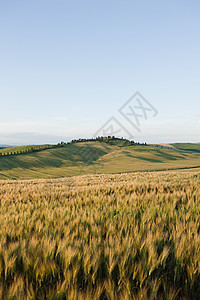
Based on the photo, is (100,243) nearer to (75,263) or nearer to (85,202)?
(75,263)

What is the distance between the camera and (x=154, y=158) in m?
64.8

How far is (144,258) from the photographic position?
5.86 ft

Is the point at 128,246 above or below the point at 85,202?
above

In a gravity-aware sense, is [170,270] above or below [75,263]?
below

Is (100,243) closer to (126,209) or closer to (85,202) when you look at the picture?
(126,209)

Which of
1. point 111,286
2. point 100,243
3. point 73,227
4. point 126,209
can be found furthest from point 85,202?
point 111,286

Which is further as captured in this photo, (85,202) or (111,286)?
(85,202)

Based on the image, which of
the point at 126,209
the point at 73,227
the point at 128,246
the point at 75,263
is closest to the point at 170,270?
the point at 128,246

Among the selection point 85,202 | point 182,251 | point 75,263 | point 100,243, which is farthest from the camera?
point 85,202

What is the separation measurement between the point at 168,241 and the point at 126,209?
1.57 m

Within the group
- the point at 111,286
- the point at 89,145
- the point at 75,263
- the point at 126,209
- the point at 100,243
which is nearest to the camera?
the point at 111,286

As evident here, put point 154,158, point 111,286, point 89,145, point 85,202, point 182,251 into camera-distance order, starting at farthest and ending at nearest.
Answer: point 89,145, point 154,158, point 85,202, point 182,251, point 111,286

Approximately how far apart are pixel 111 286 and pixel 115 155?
64.5m

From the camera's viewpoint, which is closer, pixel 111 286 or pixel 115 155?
pixel 111 286
